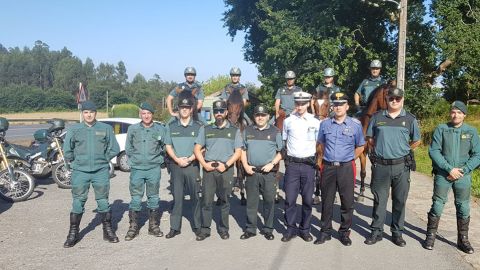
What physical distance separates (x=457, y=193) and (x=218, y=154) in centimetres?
303

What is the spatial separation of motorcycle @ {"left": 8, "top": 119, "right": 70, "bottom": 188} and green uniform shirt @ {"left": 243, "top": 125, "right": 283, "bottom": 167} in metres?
5.38

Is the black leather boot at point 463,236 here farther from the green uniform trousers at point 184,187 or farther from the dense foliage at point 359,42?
the dense foliage at point 359,42

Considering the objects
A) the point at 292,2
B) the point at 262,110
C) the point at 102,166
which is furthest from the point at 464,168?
the point at 292,2

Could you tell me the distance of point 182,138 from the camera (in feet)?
18.3

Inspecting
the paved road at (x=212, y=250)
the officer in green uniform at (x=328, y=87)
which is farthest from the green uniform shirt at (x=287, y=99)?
the paved road at (x=212, y=250)

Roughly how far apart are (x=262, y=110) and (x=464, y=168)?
102 inches

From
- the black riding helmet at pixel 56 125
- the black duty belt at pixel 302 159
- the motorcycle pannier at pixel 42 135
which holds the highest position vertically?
the black riding helmet at pixel 56 125

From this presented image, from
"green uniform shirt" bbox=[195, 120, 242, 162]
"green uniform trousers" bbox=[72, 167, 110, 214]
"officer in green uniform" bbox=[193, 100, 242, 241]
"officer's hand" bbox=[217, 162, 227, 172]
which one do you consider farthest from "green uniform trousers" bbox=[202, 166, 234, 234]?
"green uniform trousers" bbox=[72, 167, 110, 214]

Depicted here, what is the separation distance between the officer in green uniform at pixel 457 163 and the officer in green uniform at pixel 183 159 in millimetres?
3064

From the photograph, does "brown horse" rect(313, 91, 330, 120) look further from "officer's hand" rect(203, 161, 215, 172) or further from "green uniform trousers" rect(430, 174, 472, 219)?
"officer's hand" rect(203, 161, 215, 172)

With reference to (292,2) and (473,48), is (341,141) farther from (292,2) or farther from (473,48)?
(292,2)

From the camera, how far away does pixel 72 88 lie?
109m

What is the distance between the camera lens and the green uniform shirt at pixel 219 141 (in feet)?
17.9

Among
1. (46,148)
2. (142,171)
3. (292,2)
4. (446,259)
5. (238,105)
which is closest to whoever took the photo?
(446,259)
